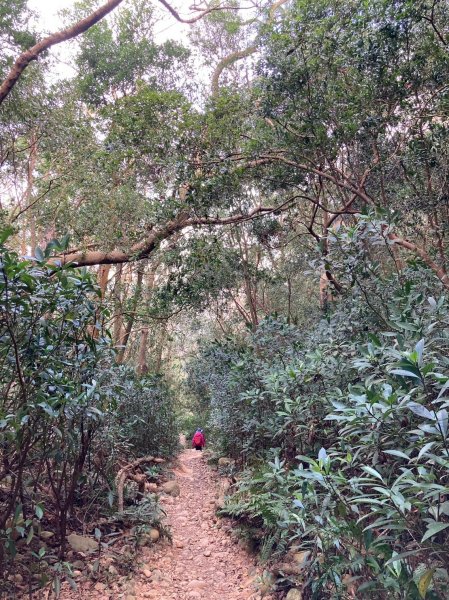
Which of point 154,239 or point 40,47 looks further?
point 154,239

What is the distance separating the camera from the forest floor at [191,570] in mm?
3057

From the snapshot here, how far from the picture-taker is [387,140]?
5160 millimetres

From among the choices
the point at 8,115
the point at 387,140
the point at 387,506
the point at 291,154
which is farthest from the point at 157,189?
the point at 387,506

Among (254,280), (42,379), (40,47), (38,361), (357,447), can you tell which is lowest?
(357,447)

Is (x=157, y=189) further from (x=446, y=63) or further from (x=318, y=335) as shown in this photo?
(x=446, y=63)

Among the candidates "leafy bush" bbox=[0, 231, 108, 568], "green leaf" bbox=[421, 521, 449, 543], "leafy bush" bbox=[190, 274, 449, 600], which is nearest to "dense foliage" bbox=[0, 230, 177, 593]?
"leafy bush" bbox=[0, 231, 108, 568]

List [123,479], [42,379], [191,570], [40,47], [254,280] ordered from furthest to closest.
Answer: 1. [254,280]
2. [40,47]
3. [123,479]
4. [191,570]
5. [42,379]

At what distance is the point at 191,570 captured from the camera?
3748 millimetres

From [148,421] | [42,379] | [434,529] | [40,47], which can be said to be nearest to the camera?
[434,529]

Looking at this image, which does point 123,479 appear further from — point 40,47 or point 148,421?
point 40,47

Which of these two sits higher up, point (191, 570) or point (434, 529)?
point (434, 529)

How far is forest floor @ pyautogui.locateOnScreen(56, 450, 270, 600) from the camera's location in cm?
306

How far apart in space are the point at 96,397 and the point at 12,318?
98 centimetres

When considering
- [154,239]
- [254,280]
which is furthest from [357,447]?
[254,280]
